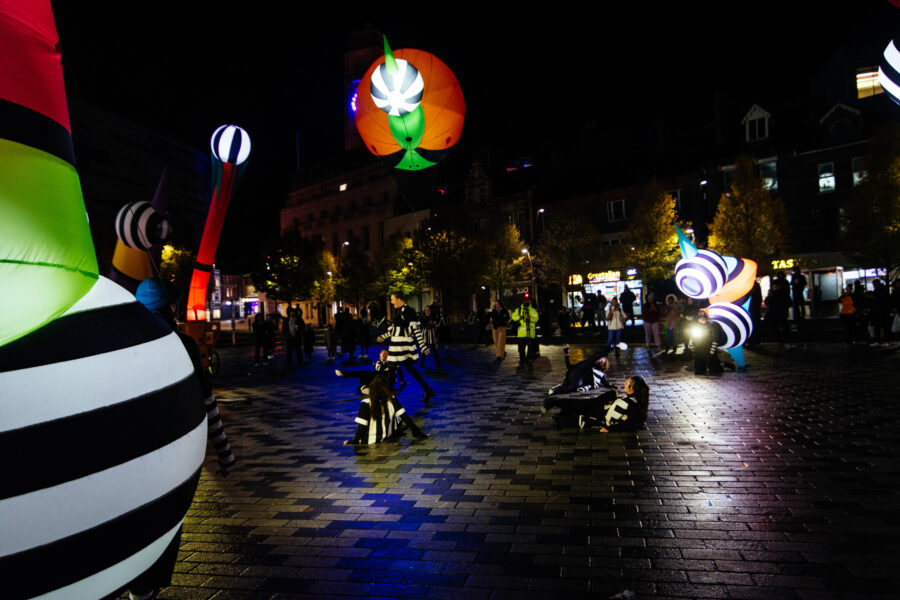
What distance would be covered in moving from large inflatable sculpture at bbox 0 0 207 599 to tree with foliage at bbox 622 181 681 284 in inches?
1414

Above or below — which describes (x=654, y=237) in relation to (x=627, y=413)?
above

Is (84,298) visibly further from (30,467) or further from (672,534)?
(672,534)

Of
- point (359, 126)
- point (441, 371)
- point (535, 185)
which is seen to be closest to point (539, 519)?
point (359, 126)

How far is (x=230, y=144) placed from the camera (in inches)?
487

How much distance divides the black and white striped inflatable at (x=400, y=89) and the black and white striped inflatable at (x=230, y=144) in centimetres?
521

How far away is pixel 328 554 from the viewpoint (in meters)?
4.23

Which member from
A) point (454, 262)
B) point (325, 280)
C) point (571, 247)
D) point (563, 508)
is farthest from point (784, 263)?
point (325, 280)

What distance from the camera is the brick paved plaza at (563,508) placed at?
12.1 ft

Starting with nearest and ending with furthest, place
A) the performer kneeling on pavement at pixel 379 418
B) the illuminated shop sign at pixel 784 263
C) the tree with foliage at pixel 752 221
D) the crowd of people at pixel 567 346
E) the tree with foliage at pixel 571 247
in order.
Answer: the performer kneeling on pavement at pixel 379 418 → the crowd of people at pixel 567 346 → the tree with foliage at pixel 752 221 → the illuminated shop sign at pixel 784 263 → the tree with foliage at pixel 571 247

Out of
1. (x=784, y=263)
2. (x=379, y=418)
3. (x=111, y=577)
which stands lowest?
(x=379, y=418)

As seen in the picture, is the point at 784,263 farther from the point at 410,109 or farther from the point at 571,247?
the point at 410,109

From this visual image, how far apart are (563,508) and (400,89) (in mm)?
6159

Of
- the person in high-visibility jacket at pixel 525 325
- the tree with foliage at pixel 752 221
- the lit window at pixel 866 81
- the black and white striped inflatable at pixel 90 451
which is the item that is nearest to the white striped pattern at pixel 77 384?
the black and white striped inflatable at pixel 90 451

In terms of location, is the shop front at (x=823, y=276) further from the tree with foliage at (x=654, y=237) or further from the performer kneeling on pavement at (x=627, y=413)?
the performer kneeling on pavement at (x=627, y=413)
